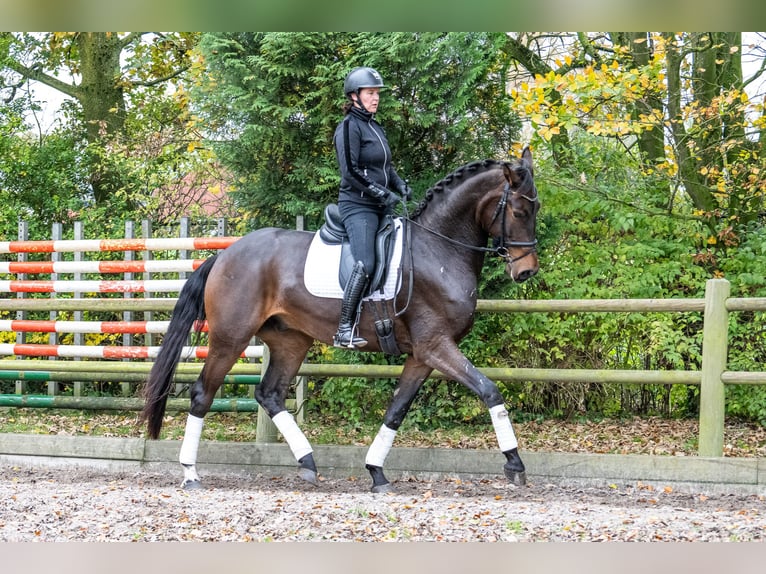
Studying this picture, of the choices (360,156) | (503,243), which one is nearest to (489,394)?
(503,243)

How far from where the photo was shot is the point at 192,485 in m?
7.02

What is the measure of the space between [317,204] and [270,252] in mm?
1946

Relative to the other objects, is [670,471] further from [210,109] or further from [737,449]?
[210,109]

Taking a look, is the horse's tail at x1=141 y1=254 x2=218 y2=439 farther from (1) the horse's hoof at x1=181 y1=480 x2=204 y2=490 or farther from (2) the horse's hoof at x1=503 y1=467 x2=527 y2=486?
(2) the horse's hoof at x1=503 y1=467 x2=527 y2=486

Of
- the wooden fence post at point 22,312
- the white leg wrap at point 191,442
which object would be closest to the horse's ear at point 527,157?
the white leg wrap at point 191,442

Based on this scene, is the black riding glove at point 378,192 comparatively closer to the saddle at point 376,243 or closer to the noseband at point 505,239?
the saddle at point 376,243

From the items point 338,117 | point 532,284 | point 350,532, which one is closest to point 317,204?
point 338,117

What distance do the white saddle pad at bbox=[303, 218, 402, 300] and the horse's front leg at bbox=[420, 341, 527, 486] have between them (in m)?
0.61

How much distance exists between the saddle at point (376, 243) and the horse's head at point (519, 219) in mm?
852

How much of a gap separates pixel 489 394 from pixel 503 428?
29cm

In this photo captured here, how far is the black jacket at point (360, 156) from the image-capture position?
261 inches

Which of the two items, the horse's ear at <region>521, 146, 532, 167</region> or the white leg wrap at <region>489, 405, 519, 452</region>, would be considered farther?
the horse's ear at <region>521, 146, 532, 167</region>

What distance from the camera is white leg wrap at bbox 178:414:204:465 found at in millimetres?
7129

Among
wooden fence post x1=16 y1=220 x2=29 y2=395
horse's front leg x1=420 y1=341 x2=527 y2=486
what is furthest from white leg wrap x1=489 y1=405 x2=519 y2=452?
wooden fence post x1=16 y1=220 x2=29 y2=395
